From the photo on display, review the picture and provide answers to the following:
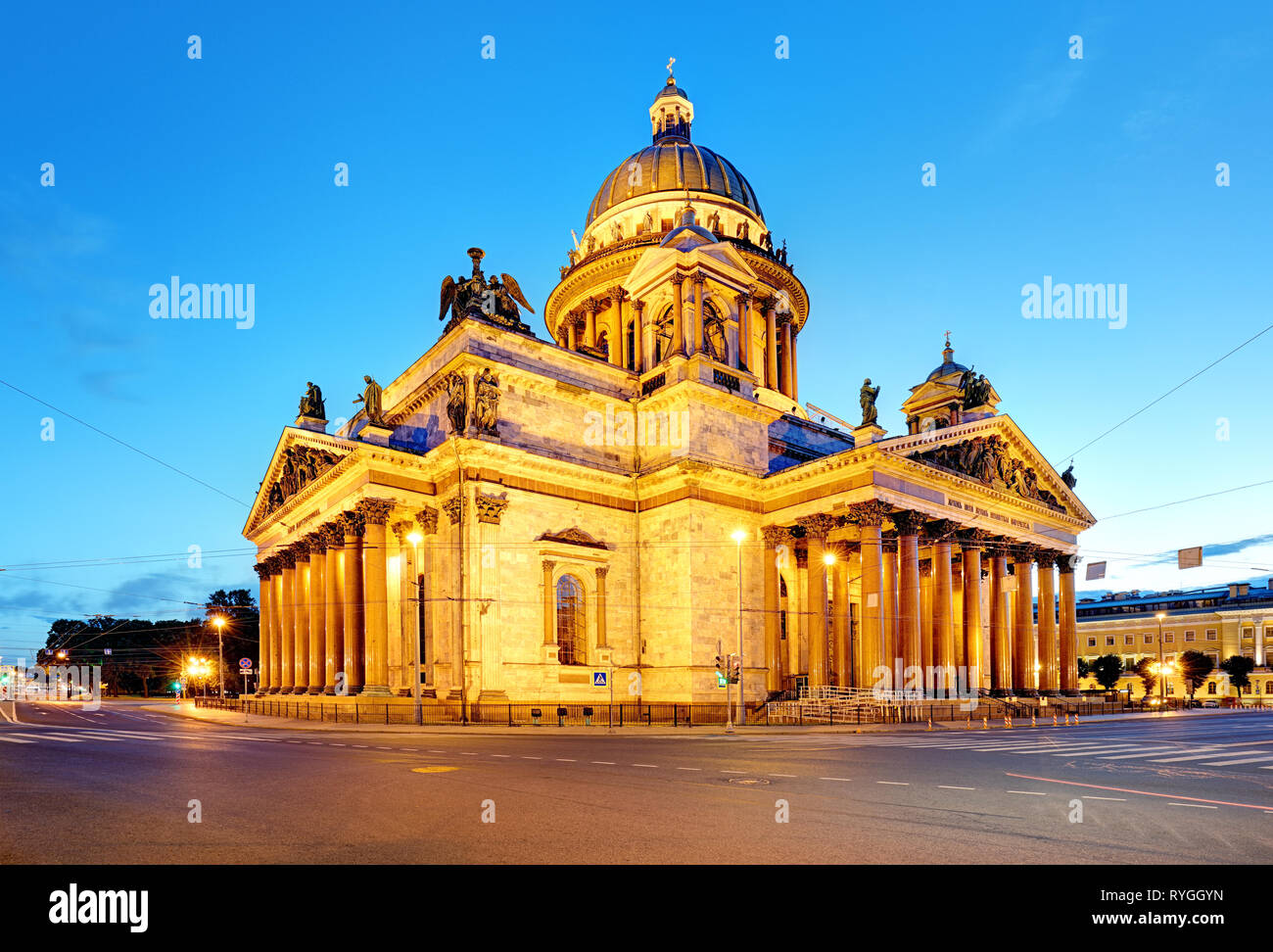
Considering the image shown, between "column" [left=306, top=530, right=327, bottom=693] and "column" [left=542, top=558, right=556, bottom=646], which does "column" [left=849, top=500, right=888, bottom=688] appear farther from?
"column" [left=306, top=530, right=327, bottom=693]

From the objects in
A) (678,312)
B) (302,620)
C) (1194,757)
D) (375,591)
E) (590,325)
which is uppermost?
(590,325)

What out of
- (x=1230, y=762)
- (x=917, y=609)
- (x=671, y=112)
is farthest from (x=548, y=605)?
(x=671, y=112)

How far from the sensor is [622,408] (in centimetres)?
4588

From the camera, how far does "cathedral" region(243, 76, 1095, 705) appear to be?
38625mm

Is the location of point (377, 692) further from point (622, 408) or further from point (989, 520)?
point (989, 520)

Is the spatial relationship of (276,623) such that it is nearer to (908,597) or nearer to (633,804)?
(908,597)

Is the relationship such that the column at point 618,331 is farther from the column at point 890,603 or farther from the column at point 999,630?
the column at point 999,630

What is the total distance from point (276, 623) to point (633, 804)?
49.6 meters

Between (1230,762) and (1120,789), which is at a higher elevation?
(1120,789)

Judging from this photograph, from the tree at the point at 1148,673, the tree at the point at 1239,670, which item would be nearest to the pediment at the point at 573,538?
the tree at the point at 1148,673

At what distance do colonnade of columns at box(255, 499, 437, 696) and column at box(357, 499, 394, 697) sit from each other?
0.05 m

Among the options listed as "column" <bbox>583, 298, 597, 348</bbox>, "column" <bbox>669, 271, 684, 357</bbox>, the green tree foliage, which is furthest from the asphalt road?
the green tree foliage

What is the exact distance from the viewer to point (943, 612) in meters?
44.3

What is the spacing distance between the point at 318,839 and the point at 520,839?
7.42ft
